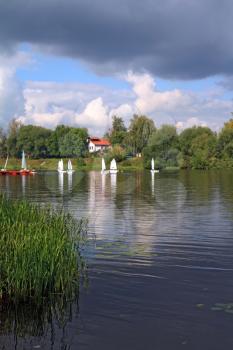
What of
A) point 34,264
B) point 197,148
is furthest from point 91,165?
point 34,264

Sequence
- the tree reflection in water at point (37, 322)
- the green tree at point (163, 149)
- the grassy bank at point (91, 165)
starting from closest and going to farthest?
1. the tree reflection in water at point (37, 322)
2. the green tree at point (163, 149)
3. the grassy bank at point (91, 165)

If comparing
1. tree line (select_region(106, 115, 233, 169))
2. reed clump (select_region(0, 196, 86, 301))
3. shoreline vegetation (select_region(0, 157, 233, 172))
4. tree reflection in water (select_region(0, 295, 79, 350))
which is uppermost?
tree line (select_region(106, 115, 233, 169))

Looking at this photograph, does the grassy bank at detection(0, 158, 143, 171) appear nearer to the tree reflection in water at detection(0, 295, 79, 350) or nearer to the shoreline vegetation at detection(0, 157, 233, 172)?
the shoreline vegetation at detection(0, 157, 233, 172)

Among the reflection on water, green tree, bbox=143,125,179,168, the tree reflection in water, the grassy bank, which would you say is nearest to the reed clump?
the tree reflection in water

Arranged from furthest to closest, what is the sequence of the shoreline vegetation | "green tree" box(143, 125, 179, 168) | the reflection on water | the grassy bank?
the grassy bank
the shoreline vegetation
"green tree" box(143, 125, 179, 168)
the reflection on water

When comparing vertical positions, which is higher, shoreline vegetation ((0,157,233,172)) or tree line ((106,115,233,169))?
tree line ((106,115,233,169))

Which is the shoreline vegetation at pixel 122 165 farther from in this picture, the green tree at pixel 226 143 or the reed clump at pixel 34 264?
the reed clump at pixel 34 264

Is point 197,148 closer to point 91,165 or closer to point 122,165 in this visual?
point 122,165

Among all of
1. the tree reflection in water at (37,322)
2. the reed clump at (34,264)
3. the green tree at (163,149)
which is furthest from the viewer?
the green tree at (163,149)

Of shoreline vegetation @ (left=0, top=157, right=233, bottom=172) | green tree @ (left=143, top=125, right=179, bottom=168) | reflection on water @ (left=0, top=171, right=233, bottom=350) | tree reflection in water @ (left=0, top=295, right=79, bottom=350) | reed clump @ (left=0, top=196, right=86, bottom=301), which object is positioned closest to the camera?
tree reflection in water @ (left=0, top=295, right=79, bottom=350)

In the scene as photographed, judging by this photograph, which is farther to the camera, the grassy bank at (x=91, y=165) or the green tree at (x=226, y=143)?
the grassy bank at (x=91, y=165)

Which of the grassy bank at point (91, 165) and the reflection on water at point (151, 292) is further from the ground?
the grassy bank at point (91, 165)

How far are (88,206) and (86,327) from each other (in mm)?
32072

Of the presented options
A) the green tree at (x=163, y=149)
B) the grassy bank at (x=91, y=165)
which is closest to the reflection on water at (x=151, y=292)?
the green tree at (x=163, y=149)
